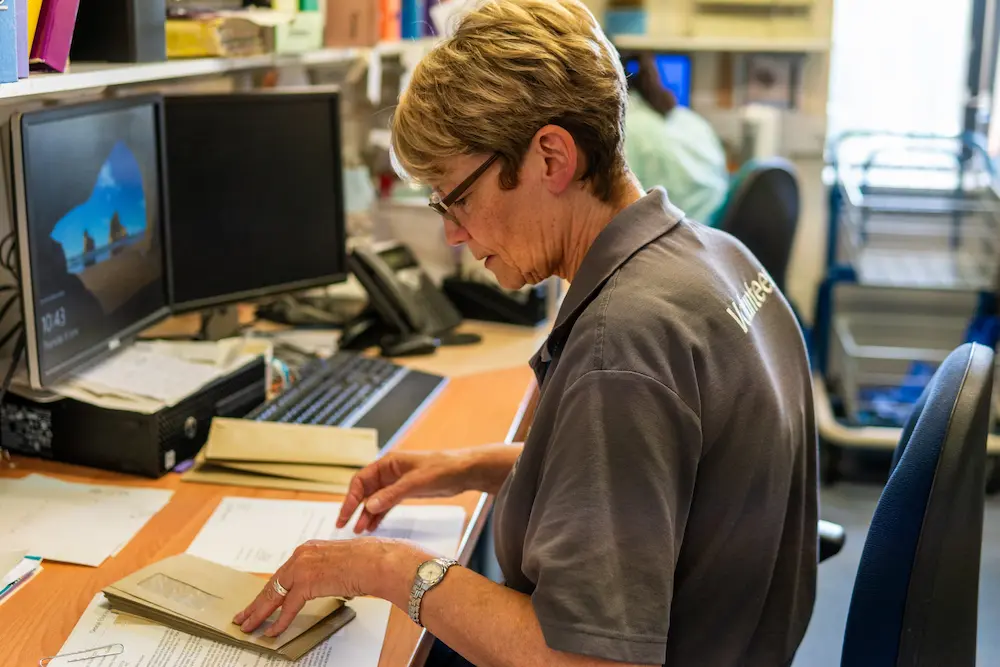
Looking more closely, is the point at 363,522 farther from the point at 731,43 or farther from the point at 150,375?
the point at 731,43

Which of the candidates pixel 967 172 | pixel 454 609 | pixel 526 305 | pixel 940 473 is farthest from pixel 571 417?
pixel 967 172

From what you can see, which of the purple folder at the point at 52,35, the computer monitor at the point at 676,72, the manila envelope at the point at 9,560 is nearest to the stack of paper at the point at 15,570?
the manila envelope at the point at 9,560

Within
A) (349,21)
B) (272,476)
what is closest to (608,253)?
(272,476)

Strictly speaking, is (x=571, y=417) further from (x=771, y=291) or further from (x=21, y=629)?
(x=21, y=629)

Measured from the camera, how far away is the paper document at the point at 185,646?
109 centimetres

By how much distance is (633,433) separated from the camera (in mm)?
971

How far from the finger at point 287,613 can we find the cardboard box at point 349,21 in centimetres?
152

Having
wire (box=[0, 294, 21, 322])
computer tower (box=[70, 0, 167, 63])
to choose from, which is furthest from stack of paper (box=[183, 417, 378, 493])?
computer tower (box=[70, 0, 167, 63])

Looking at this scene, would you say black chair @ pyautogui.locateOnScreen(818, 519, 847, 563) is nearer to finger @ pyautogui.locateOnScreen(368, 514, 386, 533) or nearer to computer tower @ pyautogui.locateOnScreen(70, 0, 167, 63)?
finger @ pyautogui.locateOnScreen(368, 514, 386, 533)

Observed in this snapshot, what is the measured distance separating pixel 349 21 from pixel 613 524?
1.69 m

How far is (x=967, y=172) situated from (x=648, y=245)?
2.84 metres

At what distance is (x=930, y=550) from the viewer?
3.37 feet

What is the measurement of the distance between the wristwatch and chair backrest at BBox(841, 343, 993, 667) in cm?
42

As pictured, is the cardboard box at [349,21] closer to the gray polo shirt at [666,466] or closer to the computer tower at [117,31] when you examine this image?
the computer tower at [117,31]
